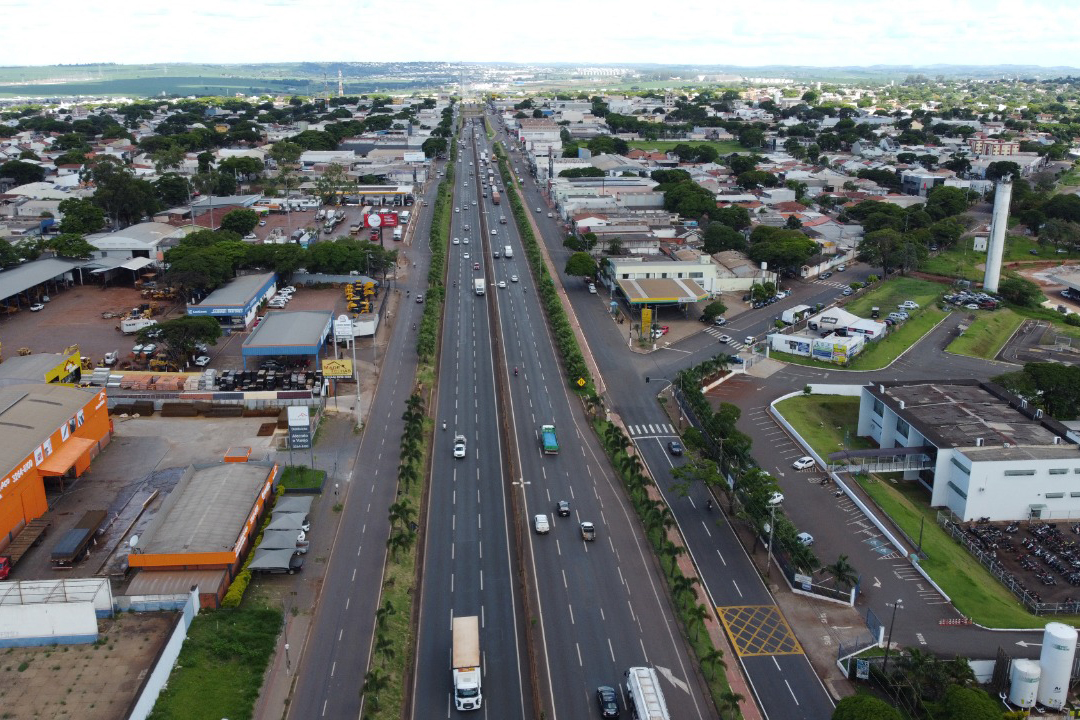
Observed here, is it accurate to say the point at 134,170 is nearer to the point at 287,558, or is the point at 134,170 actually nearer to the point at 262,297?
the point at 262,297

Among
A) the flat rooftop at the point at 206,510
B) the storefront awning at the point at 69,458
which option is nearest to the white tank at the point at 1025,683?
the flat rooftop at the point at 206,510

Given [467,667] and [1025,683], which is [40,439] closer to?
[467,667]

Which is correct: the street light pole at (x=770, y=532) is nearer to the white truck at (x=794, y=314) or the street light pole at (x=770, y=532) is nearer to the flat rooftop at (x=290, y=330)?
the flat rooftop at (x=290, y=330)

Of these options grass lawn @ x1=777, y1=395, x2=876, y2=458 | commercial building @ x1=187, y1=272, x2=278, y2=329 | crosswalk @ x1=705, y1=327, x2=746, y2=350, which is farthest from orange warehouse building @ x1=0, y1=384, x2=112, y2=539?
crosswalk @ x1=705, y1=327, x2=746, y2=350

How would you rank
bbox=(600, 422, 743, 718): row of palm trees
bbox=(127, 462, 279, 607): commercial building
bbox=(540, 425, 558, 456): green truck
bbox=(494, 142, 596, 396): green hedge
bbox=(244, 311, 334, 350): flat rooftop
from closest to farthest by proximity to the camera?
1. bbox=(600, 422, 743, 718): row of palm trees
2. bbox=(127, 462, 279, 607): commercial building
3. bbox=(540, 425, 558, 456): green truck
4. bbox=(244, 311, 334, 350): flat rooftop
5. bbox=(494, 142, 596, 396): green hedge

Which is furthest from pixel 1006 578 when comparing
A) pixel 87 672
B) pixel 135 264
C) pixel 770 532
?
pixel 135 264

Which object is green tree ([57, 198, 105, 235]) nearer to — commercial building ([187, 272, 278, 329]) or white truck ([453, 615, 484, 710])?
commercial building ([187, 272, 278, 329])

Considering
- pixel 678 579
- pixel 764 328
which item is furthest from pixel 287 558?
pixel 764 328
